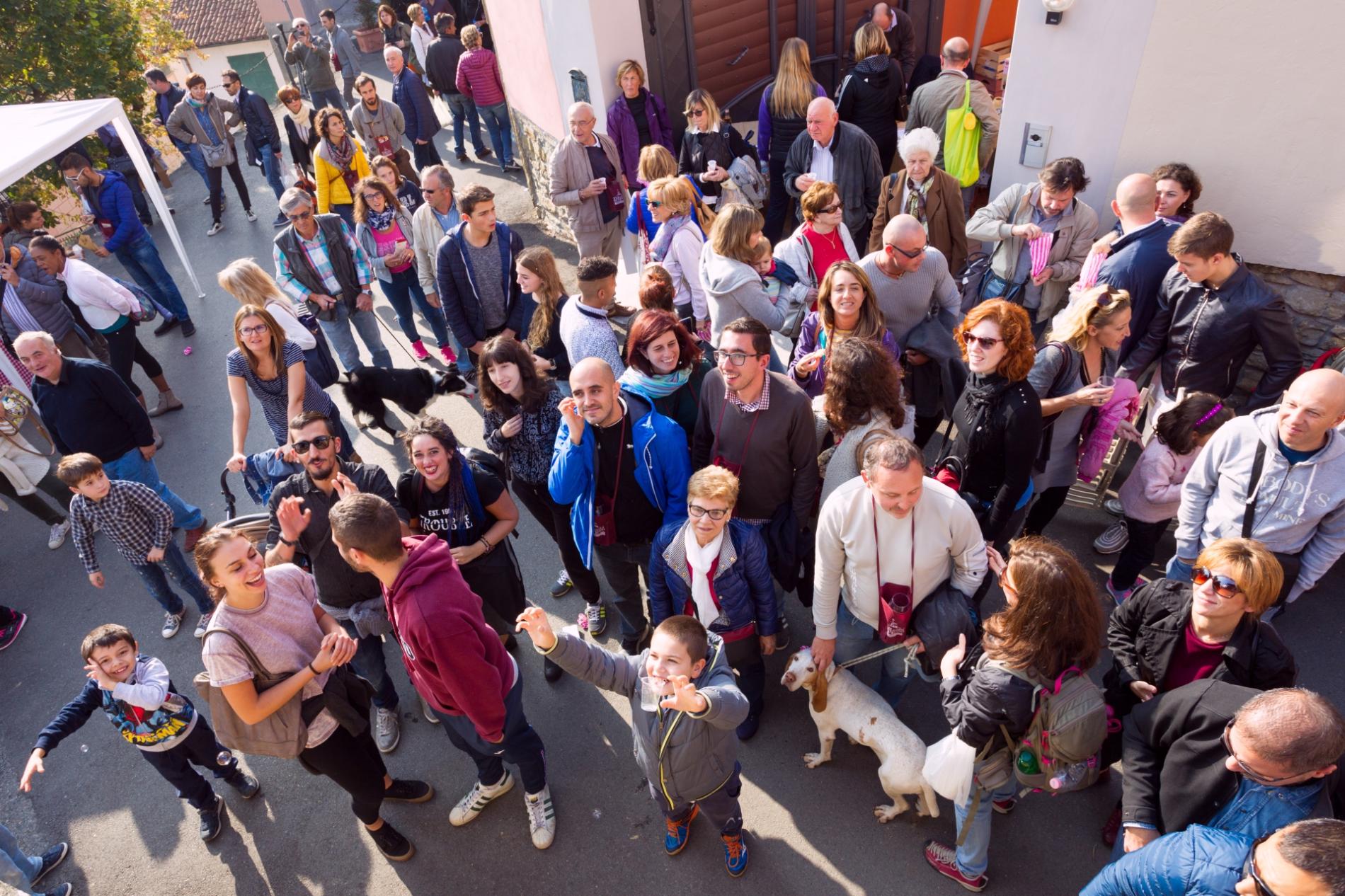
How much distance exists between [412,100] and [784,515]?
863 cm

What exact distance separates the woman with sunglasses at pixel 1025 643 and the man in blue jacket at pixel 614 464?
4.66ft

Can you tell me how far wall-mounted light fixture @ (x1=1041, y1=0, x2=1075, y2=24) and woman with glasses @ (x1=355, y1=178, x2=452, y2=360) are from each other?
4.81 m

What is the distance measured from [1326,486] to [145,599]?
6.59 metres

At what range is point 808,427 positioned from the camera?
11.5 ft

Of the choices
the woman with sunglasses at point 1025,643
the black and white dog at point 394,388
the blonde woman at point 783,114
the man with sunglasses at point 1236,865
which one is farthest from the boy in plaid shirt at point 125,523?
the blonde woman at point 783,114

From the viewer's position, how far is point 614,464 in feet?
11.7

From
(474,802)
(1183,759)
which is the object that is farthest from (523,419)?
(1183,759)

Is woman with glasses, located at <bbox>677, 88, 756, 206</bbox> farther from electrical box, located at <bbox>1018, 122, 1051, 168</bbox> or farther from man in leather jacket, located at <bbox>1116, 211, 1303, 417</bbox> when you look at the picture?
man in leather jacket, located at <bbox>1116, 211, 1303, 417</bbox>

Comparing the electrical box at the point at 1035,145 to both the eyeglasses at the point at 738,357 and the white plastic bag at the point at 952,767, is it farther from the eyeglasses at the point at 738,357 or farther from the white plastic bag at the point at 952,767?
the white plastic bag at the point at 952,767

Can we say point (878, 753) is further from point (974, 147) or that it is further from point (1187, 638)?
point (974, 147)

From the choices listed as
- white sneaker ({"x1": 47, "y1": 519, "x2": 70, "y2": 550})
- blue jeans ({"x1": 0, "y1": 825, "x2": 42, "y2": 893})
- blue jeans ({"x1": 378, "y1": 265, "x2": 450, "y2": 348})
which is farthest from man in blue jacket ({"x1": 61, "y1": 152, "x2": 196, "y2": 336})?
blue jeans ({"x1": 0, "y1": 825, "x2": 42, "y2": 893})

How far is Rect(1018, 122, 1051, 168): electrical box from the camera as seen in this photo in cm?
537

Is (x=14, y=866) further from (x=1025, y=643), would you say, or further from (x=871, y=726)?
(x=1025, y=643)

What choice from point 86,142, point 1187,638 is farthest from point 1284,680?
point 86,142
